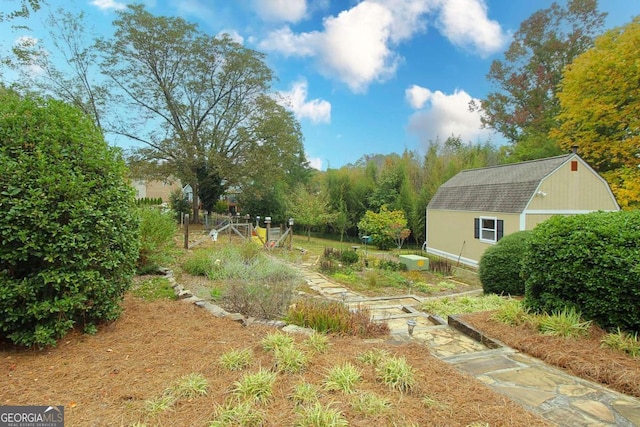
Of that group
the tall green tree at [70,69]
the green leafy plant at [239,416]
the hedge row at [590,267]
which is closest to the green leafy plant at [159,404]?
the green leafy plant at [239,416]

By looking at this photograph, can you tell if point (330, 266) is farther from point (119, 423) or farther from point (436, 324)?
point (119, 423)

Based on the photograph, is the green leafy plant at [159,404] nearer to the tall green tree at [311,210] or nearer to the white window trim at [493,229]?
the white window trim at [493,229]

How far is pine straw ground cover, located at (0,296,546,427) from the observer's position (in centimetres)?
202

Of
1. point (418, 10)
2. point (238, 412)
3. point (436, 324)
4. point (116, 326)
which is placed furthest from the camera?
point (418, 10)

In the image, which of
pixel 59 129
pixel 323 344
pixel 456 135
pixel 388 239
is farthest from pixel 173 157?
pixel 456 135

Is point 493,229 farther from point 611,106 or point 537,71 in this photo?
point 537,71

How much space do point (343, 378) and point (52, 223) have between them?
2740mm

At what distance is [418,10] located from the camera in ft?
30.4

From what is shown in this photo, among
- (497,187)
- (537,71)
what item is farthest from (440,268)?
(537,71)

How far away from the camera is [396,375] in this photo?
2.41 m

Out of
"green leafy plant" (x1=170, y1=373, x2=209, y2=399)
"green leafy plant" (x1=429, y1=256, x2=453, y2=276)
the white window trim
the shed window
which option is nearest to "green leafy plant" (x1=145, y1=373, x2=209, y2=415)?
"green leafy plant" (x1=170, y1=373, x2=209, y2=399)

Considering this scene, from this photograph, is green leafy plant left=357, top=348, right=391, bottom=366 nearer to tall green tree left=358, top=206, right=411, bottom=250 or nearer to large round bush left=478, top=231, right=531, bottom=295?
large round bush left=478, top=231, right=531, bottom=295

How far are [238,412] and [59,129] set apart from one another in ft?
9.97

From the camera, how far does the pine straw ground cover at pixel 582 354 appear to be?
2.73 metres
